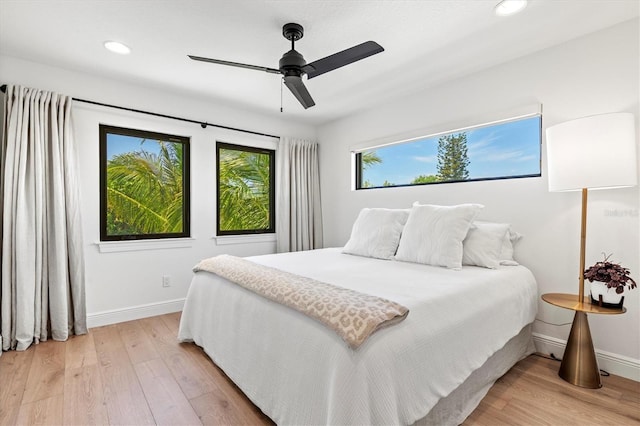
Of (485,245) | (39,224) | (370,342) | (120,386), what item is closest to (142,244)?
(39,224)

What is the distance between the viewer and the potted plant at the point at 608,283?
1841mm

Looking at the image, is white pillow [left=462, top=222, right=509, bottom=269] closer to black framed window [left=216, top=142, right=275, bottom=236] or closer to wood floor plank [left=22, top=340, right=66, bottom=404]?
black framed window [left=216, top=142, right=275, bottom=236]

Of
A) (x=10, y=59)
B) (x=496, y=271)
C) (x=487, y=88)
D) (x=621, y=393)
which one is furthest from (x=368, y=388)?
(x=10, y=59)

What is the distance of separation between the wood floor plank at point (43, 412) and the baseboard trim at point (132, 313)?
49.2 inches

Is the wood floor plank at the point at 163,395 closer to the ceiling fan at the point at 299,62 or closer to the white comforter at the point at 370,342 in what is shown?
the white comforter at the point at 370,342

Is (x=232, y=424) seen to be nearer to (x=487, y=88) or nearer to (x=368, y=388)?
(x=368, y=388)

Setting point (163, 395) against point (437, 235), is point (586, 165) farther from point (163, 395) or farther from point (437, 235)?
point (163, 395)

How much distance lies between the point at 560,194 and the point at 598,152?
0.54 m

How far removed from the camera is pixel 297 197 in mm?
4234

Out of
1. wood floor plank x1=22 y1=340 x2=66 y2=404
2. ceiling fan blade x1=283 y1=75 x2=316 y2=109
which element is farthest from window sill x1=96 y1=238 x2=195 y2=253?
ceiling fan blade x1=283 y1=75 x2=316 y2=109

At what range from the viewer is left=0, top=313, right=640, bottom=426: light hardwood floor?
1.65 meters

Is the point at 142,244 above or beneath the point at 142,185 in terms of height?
beneath

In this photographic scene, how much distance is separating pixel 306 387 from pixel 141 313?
101 inches

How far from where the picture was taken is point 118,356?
234 centimetres
